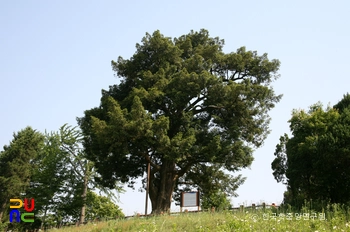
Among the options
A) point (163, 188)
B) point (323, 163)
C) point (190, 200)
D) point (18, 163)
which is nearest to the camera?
point (323, 163)

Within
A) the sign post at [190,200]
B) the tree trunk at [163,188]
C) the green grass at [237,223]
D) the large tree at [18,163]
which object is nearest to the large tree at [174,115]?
the tree trunk at [163,188]

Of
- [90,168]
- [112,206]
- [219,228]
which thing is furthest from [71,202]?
[219,228]

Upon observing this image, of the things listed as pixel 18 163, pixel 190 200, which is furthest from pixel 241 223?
pixel 18 163

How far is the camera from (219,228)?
13109mm

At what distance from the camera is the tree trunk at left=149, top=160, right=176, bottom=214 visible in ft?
82.8

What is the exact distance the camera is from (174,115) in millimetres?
25969

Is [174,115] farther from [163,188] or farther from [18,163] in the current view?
[18,163]

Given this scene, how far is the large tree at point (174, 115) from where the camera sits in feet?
75.6

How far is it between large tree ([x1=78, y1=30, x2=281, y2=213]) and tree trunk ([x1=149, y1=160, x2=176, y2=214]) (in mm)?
65

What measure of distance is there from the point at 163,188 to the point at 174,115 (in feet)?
16.3

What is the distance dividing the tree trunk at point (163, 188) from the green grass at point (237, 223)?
887cm

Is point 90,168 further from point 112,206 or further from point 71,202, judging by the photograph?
point 112,206

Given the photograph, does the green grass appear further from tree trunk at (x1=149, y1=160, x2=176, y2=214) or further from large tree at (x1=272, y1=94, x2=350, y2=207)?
tree trunk at (x1=149, y1=160, x2=176, y2=214)

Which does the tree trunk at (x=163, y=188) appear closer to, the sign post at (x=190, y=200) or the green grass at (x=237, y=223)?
the sign post at (x=190, y=200)
